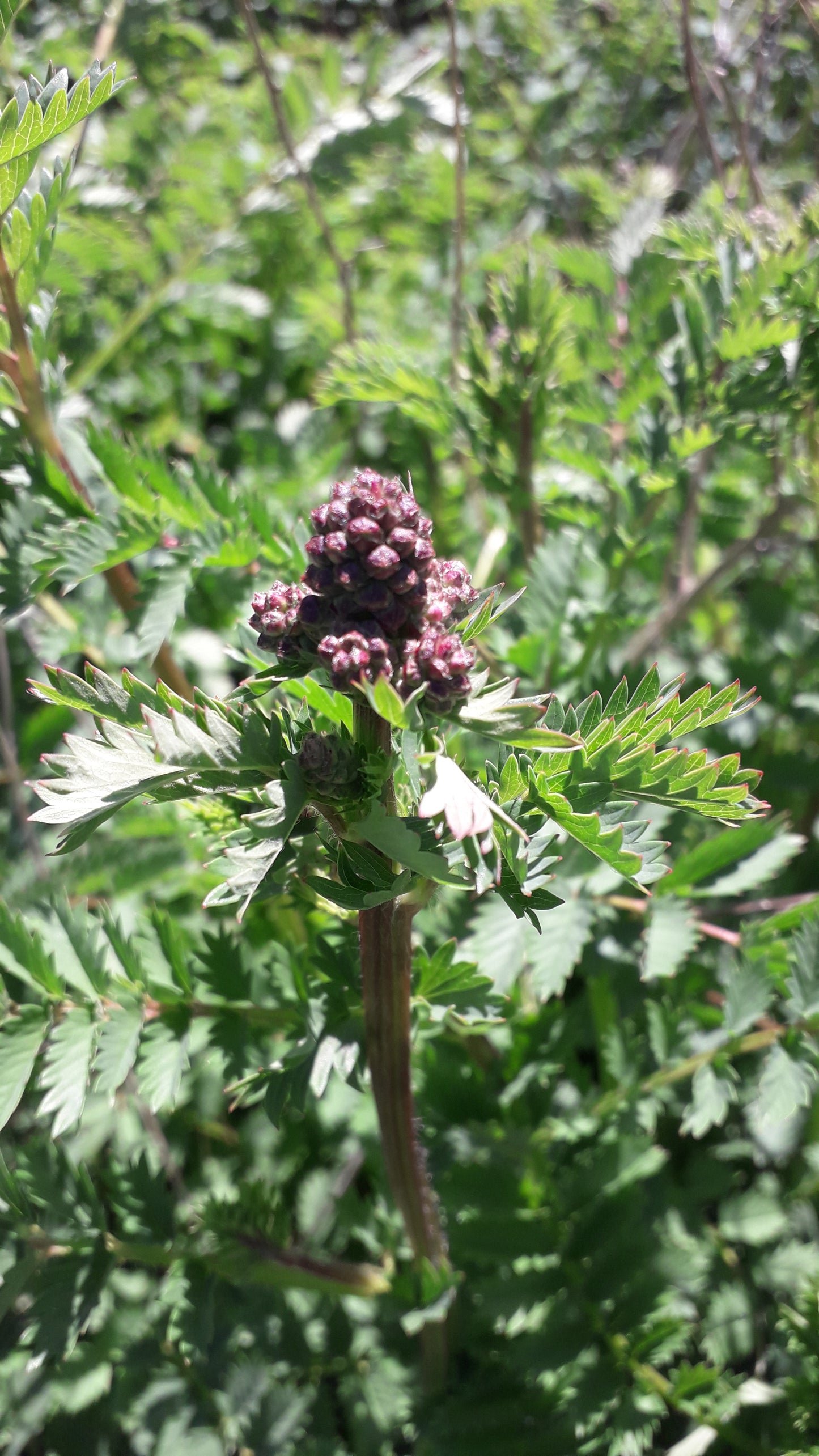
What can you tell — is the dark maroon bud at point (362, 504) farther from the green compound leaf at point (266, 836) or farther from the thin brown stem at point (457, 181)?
the thin brown stem at point (457, 181)

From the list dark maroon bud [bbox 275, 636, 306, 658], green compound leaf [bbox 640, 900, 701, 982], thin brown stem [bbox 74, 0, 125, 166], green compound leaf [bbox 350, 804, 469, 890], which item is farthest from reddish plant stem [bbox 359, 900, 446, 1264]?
thin brown stem [bbox 74, 0, 125, 166]

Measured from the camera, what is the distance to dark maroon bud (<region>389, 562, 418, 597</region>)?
68 cm

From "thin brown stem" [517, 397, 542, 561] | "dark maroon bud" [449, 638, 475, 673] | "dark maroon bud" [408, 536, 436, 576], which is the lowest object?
"dark maroon bud" [449, 638, 475, 673]

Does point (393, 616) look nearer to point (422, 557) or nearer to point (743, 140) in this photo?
point (422, 557)

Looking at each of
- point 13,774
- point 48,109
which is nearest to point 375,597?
point 48,109

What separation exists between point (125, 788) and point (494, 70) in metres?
3.35

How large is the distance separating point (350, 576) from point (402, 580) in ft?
0.13

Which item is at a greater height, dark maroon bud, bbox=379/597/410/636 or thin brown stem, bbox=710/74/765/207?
thin brown stem, bbox=710/74/765/207

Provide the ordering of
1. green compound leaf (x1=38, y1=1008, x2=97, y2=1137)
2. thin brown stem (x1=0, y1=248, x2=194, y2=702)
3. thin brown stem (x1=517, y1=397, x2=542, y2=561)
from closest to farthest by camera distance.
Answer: green compound leaf (x1=38, y1=1008, x2=97, y2=1137) < thin brown stem (x1=0, y1=248, x2=194, y2=702) < thin brown stem (x1=517, y1=397, x2=542, y2=561)

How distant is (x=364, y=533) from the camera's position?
0.67 m

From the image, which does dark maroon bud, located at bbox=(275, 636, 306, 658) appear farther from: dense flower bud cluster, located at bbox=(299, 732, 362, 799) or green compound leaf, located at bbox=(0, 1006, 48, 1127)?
green compound leaf, located at bbox=(0, 1006, 48, 1127)

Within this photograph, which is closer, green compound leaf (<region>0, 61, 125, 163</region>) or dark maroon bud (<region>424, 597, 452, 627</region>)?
dark maroon bud (<region>424, 597, 452, 627</region>)

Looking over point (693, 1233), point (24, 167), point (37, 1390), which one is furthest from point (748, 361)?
point (37, 1390)

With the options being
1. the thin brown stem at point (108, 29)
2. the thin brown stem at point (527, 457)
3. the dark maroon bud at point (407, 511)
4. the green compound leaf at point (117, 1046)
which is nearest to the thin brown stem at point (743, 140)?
the thin brown stem at point (527, 457)
